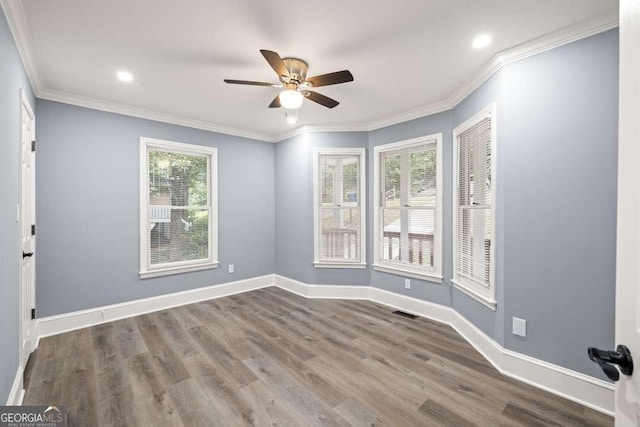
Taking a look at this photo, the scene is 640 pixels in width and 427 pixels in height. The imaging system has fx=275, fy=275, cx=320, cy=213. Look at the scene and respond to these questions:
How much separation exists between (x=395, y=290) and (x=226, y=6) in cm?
363

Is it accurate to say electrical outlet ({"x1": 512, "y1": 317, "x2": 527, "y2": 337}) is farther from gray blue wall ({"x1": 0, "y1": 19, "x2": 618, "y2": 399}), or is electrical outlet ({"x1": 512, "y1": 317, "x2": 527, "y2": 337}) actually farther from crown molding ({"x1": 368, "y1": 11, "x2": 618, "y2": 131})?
crown molding ({"x1": 368, "y1": 11, "x2": 618, "y2": 131})

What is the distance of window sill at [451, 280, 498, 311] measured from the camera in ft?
8.13

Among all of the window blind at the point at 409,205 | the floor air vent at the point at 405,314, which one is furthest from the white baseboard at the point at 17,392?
the window blind at the point at 409,205

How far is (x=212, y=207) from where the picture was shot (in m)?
4.33

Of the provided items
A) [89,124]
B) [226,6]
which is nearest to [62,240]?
[89,124]

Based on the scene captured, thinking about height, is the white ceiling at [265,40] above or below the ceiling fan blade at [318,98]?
above

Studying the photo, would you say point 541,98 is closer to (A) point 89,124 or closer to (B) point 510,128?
(B) point 510,128

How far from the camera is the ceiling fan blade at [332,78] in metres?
2.15

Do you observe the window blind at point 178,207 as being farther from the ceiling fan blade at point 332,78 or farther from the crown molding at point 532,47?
the crown molding at point 532,47

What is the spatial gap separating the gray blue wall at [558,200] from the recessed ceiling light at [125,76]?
348 centimetres

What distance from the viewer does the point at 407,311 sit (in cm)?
370

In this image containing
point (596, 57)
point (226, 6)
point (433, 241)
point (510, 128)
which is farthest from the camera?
point (433, 241)

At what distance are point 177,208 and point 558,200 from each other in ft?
14.3

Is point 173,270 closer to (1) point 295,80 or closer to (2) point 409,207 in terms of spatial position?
(1) point 295,80
